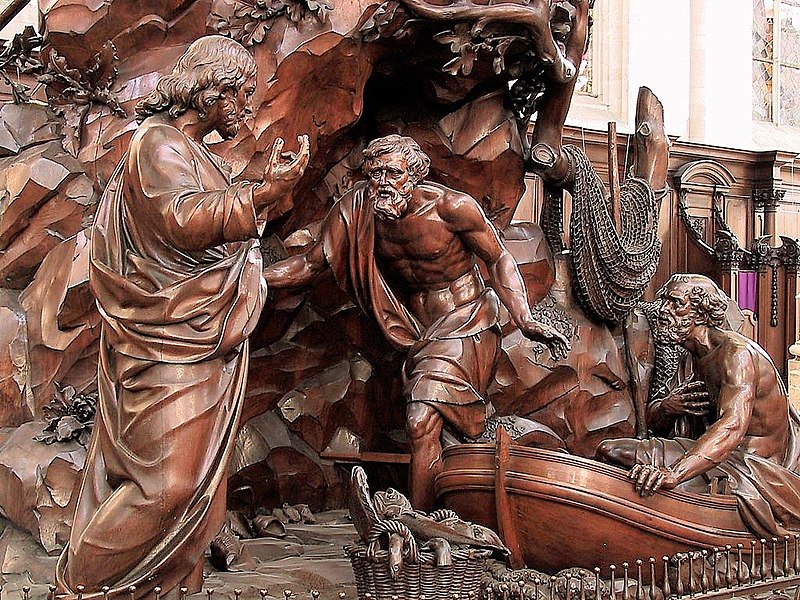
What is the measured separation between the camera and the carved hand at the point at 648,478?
16.3 feet

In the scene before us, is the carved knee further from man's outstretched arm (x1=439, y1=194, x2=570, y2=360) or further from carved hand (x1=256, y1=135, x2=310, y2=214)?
carved hand (x1=256, y1=135, x2=310, y2=214)

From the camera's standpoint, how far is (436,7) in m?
5.79

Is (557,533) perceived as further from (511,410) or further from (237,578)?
(511,410)

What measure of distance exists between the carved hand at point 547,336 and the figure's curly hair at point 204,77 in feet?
5.78

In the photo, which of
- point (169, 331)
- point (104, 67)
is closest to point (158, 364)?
point (169, 331)

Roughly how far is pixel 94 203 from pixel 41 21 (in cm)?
90

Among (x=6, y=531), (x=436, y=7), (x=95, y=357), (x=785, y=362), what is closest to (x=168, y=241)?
(x=95, y=357)

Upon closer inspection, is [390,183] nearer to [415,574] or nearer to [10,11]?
[415,574]

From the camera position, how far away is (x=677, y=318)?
551cm

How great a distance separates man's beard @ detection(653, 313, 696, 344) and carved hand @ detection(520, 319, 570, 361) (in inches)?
20.1

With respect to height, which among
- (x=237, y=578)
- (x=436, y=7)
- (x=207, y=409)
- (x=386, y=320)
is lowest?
(x=237, y=578)

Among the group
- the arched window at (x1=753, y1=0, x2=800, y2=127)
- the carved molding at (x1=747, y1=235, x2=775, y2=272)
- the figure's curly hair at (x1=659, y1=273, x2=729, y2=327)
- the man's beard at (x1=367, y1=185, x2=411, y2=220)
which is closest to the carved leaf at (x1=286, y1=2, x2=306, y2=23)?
the man's beard at (x1=367, y1=185, x2=411, y2=220)

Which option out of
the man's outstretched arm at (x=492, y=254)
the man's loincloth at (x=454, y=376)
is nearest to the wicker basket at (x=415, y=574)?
the man's loincloth at (x=454, y=376)

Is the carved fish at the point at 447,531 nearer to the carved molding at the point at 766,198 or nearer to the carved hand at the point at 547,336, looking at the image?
the carved hand at the point at 547,336
